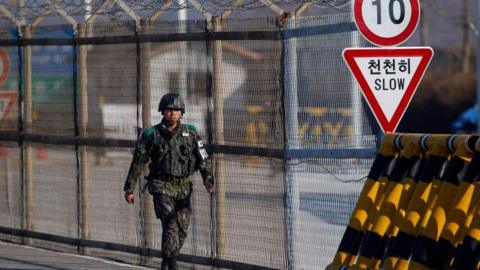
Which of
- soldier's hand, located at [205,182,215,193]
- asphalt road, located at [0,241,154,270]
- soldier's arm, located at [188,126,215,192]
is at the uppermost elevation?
soldier's arm, located at [188,126,215,192]

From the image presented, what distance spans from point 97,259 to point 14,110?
2.79 meters

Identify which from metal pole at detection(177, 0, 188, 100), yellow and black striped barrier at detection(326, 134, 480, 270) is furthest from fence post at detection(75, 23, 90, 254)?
yellow and black striped barrier at detection(326, 134, 480, 270)

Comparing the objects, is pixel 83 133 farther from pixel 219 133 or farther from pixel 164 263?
pixel 164 263

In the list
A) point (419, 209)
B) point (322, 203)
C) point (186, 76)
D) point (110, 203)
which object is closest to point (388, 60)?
point (419, 209)

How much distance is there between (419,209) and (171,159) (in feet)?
11.2

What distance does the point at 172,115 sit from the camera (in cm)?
1131

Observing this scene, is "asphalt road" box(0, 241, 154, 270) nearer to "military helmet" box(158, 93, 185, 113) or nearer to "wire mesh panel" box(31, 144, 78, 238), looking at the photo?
"wire mesh panel" box(31, 144, 78, 238)

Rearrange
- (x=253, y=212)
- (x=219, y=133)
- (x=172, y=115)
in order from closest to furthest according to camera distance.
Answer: (x=172, y=115) < (x=253, y=212) < (x=219, y=133)

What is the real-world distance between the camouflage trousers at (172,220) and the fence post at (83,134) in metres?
2.99

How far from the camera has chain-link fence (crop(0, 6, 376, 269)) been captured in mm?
11016

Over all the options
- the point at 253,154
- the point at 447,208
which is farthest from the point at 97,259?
the point at 447,208

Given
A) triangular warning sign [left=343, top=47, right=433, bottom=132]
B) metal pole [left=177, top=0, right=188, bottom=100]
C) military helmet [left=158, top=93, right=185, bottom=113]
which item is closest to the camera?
triangular warning sign [left=343, top=47, right=433, bottom=132]

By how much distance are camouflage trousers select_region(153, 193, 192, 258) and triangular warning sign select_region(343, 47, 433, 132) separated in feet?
8.59

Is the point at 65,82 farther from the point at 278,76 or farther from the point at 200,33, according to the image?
the point at 278,76
